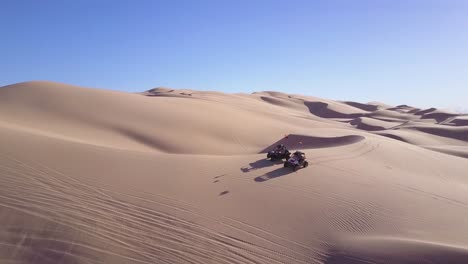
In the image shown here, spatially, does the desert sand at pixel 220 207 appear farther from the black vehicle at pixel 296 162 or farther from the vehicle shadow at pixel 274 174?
the black vehicle at pixel 296 162

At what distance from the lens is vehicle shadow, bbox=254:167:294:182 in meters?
8.24

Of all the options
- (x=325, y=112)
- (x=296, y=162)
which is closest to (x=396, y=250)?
(x=296, y=162)

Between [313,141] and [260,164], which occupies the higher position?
[313,141]


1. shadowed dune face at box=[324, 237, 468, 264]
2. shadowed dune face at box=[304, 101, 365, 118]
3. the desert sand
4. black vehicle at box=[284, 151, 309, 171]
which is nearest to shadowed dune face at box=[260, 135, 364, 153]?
the desert sand

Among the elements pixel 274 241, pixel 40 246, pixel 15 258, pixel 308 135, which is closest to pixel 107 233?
pixel 40 246

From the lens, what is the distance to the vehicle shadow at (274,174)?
324 inches

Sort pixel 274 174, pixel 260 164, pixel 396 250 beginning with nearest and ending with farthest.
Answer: pixel 396 250 → pixel 274 174 → pixel 260 164

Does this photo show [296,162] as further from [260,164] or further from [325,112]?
[325,112]

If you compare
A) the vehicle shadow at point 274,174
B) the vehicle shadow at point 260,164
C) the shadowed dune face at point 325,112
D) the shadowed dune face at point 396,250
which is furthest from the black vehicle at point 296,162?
the shadowed dune face at point 325,112

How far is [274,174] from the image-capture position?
8695 mm

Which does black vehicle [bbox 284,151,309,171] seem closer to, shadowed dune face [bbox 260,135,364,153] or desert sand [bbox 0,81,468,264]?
desert sand [bbox 0,81,468,264]

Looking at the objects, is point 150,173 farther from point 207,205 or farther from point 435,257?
point 435,257

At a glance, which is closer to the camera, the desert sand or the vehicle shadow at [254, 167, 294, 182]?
the desert sand

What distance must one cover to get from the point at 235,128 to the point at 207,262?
14888 mm
